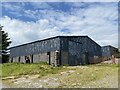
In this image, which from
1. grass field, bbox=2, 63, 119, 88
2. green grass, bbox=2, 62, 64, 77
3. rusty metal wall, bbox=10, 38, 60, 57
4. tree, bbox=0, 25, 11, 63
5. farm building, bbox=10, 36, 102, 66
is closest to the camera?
grass field, bbox=2, 63, 119, 88

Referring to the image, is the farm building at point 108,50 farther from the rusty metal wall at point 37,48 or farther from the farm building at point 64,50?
the rusty metal wall at point 37,48

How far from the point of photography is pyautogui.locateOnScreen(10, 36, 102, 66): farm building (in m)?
37.4

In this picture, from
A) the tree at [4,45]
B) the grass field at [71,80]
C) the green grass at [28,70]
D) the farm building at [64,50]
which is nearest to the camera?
the grass field at [71,80]

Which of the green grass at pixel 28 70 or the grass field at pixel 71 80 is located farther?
the green grass at pixel 28 70

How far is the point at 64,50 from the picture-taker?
3725 cm

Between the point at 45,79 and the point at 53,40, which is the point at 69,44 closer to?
the point at 53,40

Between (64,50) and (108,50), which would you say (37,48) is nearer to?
(64,50)

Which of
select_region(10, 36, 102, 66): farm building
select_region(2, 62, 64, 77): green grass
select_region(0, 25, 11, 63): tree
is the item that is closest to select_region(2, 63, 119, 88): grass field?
select_region(2, 62, 64, 77): green grass

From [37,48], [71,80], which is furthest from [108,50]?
[71,80]

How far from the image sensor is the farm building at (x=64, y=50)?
37375mm

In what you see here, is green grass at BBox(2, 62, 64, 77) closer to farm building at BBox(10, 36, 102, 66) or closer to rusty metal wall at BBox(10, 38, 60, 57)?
farm building at BBox(10, 36, 102, 66)

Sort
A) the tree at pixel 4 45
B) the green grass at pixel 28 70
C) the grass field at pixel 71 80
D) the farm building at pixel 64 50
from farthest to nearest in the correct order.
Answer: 1. the tree at pixel 4 45
2. the farm building at pixel 64 50
3. the green grass at pixel 28 70
4. the grass field at pixel 71 80

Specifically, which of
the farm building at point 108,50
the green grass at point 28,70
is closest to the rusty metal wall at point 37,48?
the green grass at point 28,70

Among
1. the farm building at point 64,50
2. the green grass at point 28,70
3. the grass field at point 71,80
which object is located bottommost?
the grass field at point 71,80
